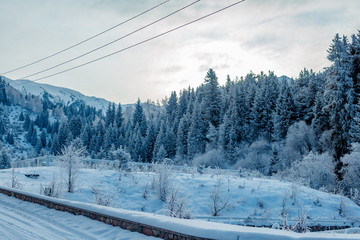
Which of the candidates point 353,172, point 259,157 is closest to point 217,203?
point 353,172

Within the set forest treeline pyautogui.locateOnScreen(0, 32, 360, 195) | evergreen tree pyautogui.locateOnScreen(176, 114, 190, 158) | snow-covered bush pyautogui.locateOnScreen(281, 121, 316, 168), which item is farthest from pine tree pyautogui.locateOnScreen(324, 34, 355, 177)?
evergreen tree pyautogui.locateOnScreen(176, 114, 190, 158)

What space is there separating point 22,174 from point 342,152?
1188 inches

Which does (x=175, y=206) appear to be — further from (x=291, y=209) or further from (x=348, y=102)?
(x=348, y=102)

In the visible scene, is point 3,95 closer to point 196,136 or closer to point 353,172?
point 196,136

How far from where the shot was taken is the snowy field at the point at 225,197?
1277cm

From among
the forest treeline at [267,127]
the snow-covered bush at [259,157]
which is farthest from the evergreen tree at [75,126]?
the snow-covered bush at [259,157]

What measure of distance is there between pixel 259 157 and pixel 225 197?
31.6 metres

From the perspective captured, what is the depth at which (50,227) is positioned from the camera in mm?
6883

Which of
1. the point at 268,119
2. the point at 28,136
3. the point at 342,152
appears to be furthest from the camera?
the point at 28,136

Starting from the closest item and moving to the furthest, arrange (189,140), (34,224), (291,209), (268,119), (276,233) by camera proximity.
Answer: (276,233), (34,224), (291,209), (268,119), (189,140)

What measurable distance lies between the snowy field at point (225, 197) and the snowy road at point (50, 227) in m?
3.47

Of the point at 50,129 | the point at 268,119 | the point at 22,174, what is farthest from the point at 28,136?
the point at 22,174

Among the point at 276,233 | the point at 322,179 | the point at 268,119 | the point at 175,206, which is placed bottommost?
the point at 322,179

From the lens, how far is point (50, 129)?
134000 mm
